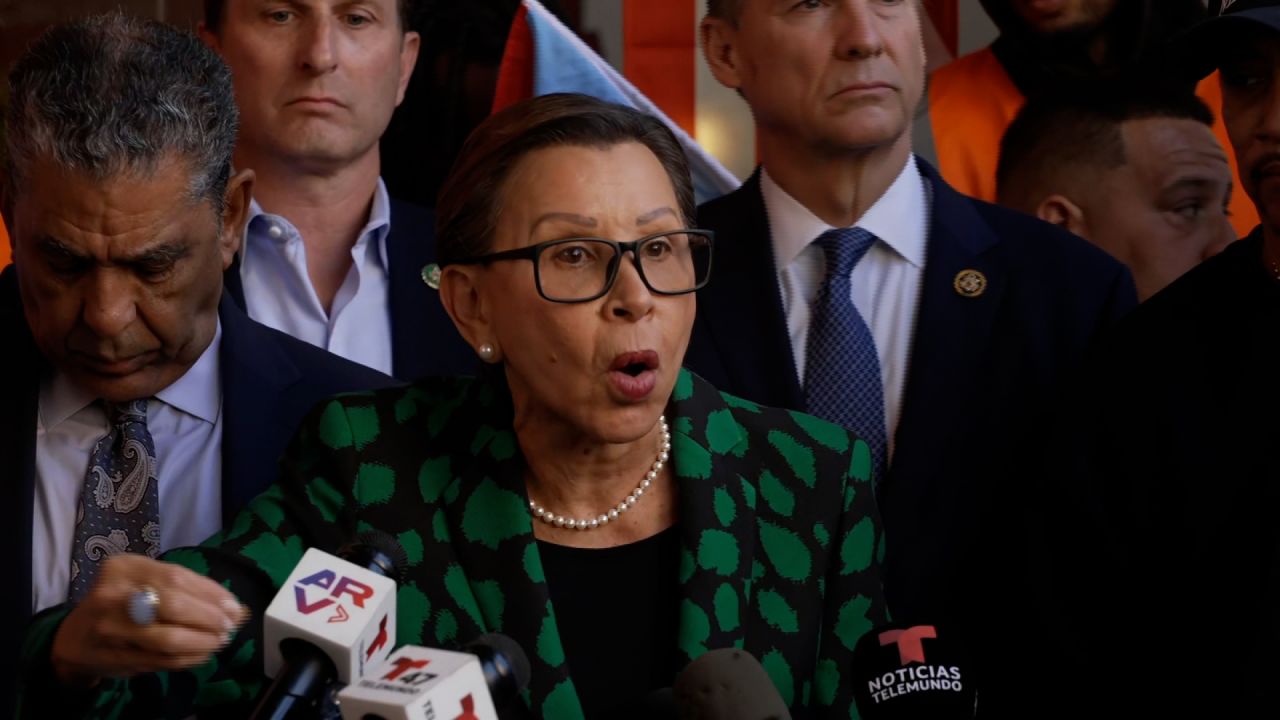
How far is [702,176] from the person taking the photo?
12.6ft

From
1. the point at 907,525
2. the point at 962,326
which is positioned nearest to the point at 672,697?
the point at 907,525

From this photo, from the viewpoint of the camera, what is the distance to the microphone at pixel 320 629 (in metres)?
1.64

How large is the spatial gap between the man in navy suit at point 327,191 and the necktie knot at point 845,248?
774 mm

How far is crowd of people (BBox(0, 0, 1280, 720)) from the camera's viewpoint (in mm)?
2408

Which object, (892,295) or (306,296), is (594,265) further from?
(306,296)

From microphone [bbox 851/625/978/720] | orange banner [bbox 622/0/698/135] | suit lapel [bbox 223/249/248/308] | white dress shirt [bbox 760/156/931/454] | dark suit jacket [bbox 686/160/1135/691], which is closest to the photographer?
microphone [bbox 851/625/978/720]

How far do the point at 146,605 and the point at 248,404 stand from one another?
0.93m

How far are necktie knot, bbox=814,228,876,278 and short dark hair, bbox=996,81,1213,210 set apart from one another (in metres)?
0.69

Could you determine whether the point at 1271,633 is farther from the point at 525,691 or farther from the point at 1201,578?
the point at 525,691

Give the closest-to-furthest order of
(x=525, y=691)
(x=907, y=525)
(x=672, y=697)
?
(x=672, y=697) < (x=525, y=691) < (x=907, y=525)

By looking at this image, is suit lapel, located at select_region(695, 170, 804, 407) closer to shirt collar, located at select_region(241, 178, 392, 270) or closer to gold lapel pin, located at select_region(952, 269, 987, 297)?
gold lapel pin, located at select_region(952, 269, 987, 297)

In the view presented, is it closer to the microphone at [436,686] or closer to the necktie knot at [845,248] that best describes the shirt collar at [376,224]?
the necktie knot at [845,248]

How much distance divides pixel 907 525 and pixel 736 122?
1.20 meters

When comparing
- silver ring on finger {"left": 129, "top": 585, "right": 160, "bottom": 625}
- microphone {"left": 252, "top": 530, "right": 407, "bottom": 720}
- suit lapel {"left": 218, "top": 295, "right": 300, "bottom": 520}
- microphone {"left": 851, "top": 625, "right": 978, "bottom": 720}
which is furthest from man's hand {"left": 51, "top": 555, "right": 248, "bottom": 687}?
microphone {"left": 851, "top": 625, "right": 978, "bottom": 720}
